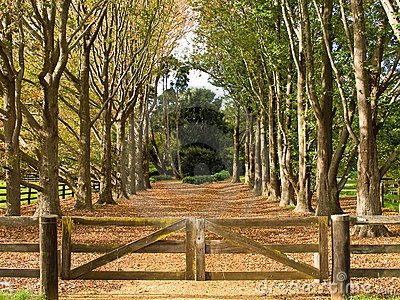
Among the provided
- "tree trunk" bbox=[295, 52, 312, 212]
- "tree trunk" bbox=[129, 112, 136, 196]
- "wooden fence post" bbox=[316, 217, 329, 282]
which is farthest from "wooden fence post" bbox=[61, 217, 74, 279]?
"tree trunk" bbox=[129, 112, 136, 196]

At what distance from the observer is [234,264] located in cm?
1159


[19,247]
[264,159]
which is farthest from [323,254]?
[264,159]

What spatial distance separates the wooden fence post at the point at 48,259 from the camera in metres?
7.73

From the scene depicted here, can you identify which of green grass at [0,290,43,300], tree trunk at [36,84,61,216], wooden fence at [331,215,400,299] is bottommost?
green grass at [0,290,43,300]

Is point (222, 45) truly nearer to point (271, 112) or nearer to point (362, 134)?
point (271, 112)

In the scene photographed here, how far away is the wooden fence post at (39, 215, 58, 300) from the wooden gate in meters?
0.41

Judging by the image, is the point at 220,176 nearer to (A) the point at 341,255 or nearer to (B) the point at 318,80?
(B) the point at 318,80

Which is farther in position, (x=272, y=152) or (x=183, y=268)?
(x=272, y=152)

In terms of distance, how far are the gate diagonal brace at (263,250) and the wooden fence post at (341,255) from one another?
40cm

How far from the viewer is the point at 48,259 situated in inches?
306

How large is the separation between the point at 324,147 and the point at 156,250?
34.9 feet

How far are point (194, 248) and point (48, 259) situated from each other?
202 cm

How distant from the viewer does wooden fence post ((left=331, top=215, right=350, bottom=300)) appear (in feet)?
25.7

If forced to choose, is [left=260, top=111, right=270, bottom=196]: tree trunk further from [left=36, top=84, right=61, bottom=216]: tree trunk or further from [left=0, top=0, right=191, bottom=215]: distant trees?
[left=36, top=84, right=61, bottom=216]: tree trunk
